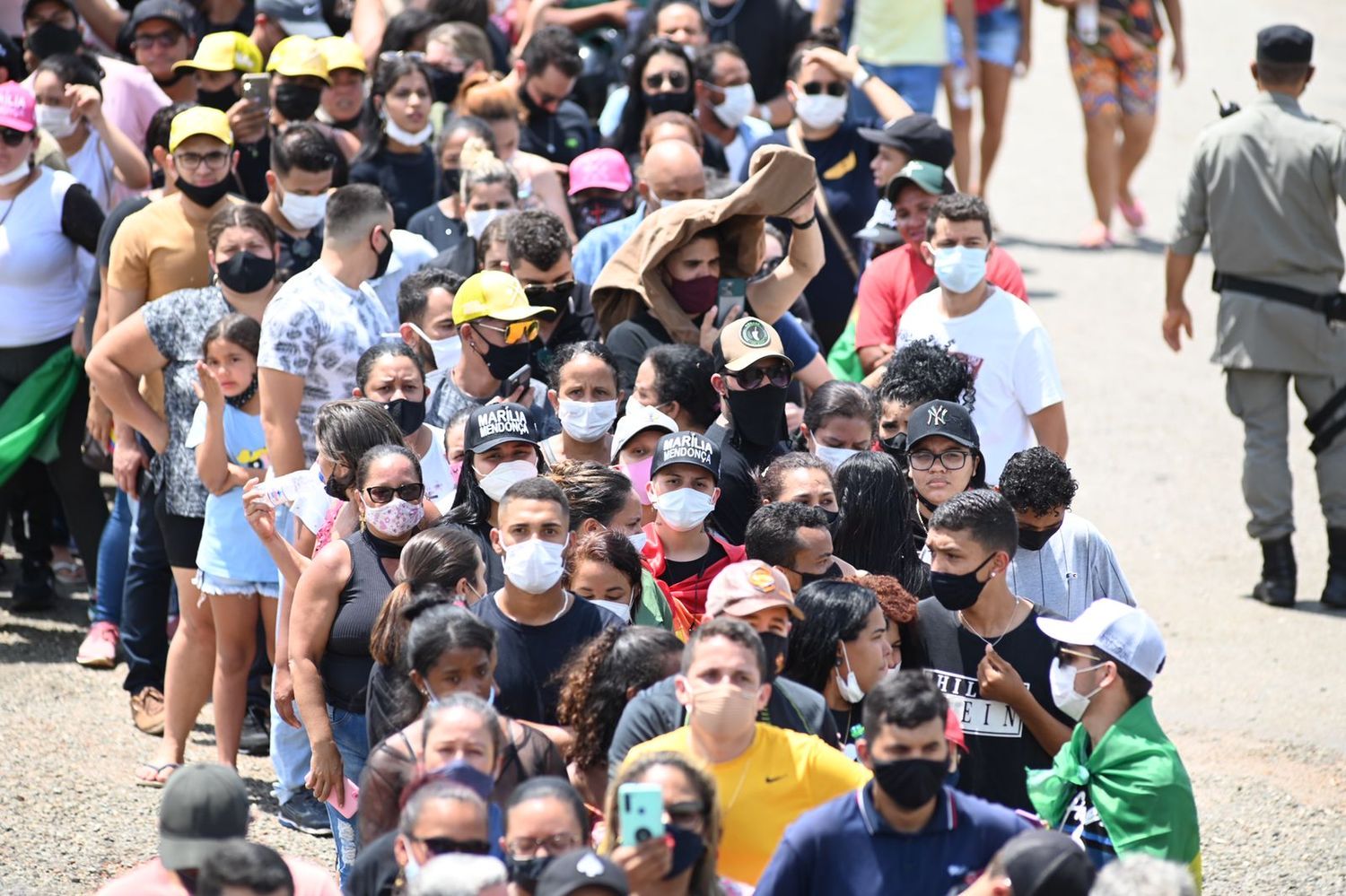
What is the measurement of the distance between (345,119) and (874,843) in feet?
20.7

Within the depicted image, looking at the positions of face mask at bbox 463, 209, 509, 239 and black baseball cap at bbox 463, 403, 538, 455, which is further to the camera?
face mask at bbox 463, 209, 509, 239

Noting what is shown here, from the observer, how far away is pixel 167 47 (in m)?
9.74

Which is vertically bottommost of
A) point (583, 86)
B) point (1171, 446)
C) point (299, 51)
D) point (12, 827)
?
point (1171, 446)

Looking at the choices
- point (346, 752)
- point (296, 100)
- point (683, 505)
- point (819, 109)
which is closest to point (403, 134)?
point (296, 100)

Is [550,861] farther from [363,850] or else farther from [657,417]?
[657,417]

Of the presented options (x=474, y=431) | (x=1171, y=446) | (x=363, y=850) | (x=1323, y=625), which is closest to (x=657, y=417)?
(x=474, y=431)

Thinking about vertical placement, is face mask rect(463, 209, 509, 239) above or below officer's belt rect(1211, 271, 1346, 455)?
above

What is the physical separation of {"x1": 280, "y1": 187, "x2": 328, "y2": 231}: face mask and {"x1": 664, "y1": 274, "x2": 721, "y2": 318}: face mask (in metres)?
1.66

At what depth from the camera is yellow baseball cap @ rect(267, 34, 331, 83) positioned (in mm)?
9070

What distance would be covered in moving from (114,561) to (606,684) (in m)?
3.98

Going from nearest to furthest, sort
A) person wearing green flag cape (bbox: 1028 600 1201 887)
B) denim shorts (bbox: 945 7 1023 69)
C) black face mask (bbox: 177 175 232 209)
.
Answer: person wearing green flag cape (bbox: 1028 600 1201 887) < black face mask (bbox: 177 175 232 209) < denim shorts (bbox: 945 7 1023 69)

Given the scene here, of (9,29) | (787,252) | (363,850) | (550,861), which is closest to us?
(550,861)

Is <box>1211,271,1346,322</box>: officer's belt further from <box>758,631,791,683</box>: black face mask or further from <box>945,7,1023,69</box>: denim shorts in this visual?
<box>758,631,791,683</box>: black face mask

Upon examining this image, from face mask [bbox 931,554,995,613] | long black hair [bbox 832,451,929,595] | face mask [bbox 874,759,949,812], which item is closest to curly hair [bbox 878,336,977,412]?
long black hair [bbox 832,451,929,595]
